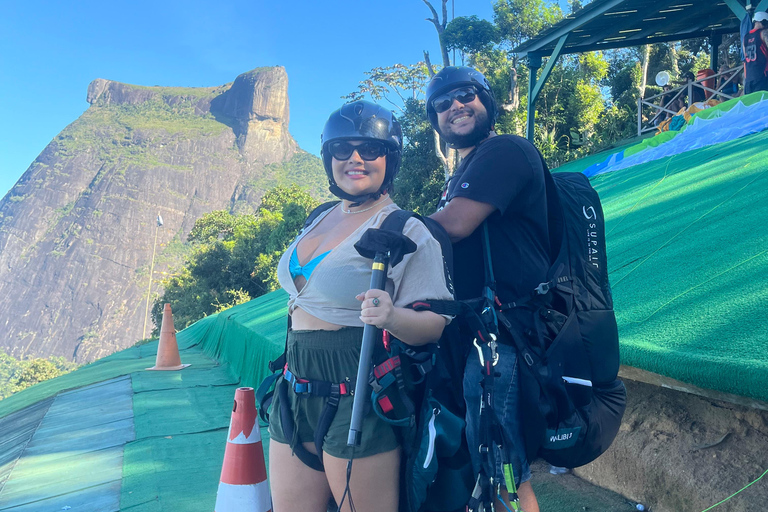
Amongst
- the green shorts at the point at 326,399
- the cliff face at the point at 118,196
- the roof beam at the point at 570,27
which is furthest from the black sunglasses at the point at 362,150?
the cliff face at the point at 118,196

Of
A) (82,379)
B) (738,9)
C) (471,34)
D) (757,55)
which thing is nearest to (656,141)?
(757,55)

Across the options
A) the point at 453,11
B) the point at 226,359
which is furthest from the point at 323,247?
the point at 453,11

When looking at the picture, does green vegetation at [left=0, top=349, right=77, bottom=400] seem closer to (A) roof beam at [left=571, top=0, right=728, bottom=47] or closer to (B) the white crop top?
(A) roof beam at [left=571, top=0, right=728, bottom=47]

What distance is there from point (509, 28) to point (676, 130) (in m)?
16.2

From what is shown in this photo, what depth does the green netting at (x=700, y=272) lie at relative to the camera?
2.14 m

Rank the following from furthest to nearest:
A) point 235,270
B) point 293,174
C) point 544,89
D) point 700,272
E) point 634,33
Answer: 1. point 293,174
2. point 235,270
3. point 544,89
4. point 634,33
5. point 700,272

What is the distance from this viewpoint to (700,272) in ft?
10.5

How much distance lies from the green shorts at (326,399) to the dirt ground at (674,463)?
1.46 m

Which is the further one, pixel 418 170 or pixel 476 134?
pixel 418 170

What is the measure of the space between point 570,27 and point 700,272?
33.6 ft

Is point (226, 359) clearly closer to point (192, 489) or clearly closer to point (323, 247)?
point (192, 489)

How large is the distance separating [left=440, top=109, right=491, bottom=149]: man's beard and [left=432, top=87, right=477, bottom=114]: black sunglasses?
0.19 ft

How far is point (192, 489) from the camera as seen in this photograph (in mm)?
3816

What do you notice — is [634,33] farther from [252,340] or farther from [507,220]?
[507,220]
